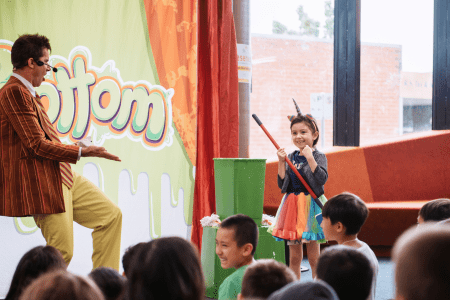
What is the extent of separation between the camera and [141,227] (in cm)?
312

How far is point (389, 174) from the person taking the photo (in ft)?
14.3

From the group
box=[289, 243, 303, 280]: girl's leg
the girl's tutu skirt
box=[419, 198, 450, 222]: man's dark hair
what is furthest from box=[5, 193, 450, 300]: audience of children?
box=[289, 243, 303, 280]: girl's leg

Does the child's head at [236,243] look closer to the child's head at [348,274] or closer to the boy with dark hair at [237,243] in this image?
the boy with dark hair at [237,243]

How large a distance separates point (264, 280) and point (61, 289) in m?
0.55

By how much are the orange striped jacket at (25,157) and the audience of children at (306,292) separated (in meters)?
1.45

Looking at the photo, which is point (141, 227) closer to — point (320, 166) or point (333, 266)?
point (320, 166)

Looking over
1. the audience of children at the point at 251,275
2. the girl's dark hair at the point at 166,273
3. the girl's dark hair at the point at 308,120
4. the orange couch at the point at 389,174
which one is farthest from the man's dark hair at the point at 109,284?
the orange couch at the point at 389,174

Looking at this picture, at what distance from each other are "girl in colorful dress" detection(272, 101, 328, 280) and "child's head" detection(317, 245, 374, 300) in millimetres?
1424

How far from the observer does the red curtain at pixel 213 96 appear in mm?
3314

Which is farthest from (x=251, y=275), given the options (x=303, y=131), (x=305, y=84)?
(x=305, y=84)

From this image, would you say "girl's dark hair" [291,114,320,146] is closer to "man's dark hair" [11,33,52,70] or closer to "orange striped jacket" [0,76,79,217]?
"orange striped jacket" [0,76,79,217]

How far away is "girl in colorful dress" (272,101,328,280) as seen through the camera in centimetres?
263

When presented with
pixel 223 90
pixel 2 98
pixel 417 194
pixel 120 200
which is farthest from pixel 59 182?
pixel 417 194

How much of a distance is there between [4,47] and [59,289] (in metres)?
2.30
